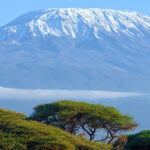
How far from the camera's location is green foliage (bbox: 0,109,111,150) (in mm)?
9344

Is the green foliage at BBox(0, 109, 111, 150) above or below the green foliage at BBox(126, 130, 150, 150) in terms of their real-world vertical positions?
below

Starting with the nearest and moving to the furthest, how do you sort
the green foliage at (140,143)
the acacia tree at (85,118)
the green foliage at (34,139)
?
the green foliage at (34,139) < the acacia tree at (85,118) < the green foliage at (140,143)

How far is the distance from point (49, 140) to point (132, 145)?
7.13m

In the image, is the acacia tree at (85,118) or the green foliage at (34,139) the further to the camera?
the acacia tree at (85,118)

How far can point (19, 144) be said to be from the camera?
9.28 meters

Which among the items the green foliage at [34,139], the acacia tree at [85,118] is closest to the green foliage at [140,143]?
the acacia tree at [85,118]

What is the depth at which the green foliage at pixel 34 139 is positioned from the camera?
368 inches

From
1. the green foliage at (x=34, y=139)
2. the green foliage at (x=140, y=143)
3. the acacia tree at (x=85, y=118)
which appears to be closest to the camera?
the green foliage at (x=34, y=139)

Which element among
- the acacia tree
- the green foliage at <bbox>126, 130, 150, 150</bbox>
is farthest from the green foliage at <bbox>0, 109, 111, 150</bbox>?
the green foliage at <bbox>126, 130, 150, 150</bbox>

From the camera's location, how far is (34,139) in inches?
380

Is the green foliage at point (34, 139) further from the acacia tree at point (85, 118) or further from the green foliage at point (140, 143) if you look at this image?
the green foliage at point (140, 143)

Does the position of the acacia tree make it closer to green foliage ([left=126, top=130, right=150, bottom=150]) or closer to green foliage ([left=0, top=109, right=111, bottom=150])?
green foliage ([left=126, top=130, right=150, bottom=150])

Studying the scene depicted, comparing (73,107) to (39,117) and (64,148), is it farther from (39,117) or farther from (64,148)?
(64,148)

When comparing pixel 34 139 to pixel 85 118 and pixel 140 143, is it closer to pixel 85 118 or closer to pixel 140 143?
pixel 85 118
